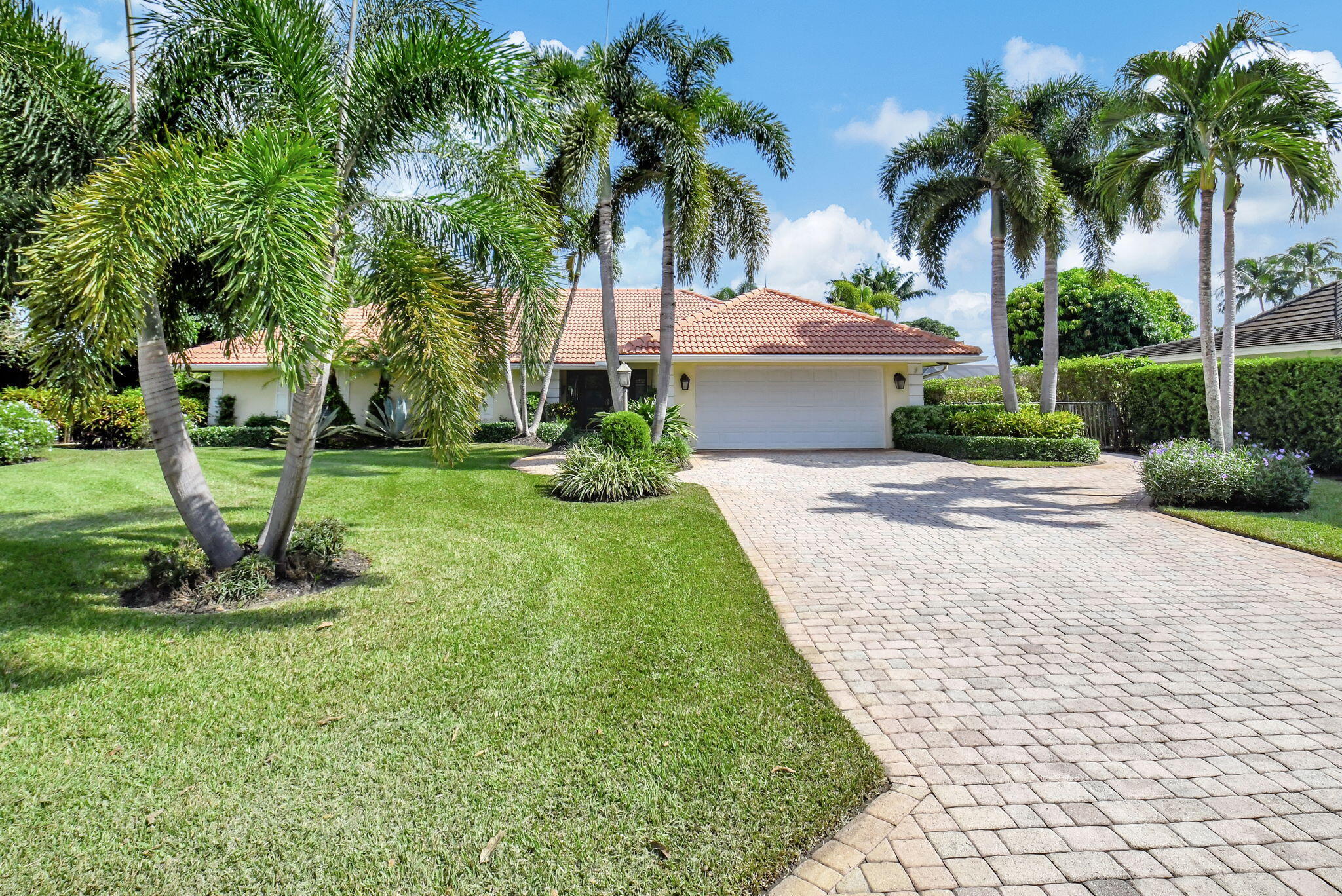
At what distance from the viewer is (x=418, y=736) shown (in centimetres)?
375

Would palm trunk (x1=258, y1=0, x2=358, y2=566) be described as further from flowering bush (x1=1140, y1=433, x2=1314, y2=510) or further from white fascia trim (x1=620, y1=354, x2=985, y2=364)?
white fascia trim (x1=620, y1=354, x2=985, y2=364)

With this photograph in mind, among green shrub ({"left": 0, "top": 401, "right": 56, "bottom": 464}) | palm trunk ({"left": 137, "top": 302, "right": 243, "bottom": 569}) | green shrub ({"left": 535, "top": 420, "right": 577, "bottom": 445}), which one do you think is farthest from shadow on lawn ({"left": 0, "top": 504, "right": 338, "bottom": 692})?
green shrub ({"left": 535, "top": 420, "right": 577, "bottom": 445})

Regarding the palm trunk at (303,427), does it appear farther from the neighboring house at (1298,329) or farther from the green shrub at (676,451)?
the neighboring house at (1298,329)

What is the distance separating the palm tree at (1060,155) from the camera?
17.7 m

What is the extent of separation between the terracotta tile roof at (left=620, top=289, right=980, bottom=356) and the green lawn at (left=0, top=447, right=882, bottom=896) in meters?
11.9

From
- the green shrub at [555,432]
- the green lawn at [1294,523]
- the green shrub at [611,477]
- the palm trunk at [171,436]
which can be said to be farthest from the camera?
the green shrub at [555,432]

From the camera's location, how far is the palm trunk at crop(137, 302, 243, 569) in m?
5.74

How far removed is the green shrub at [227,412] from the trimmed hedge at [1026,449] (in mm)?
21451

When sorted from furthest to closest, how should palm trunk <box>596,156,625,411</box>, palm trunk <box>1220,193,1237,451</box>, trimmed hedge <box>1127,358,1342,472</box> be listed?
1. palm trunk <box>596,156,625,411</box>
2. trimmed hedge <box>1127,358,1342,472</box>
3. palm trunk <box>1220,193,1237,451</box>

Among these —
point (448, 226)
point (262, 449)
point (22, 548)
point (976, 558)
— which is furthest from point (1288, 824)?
point (262, 449)

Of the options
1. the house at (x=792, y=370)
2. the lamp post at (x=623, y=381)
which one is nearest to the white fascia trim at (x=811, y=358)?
the house at (x=792, y=370)

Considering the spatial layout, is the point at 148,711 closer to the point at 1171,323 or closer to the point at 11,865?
the point at 11,865

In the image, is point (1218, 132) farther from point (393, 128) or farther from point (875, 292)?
point (875, 292)

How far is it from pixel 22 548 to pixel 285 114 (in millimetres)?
5191
